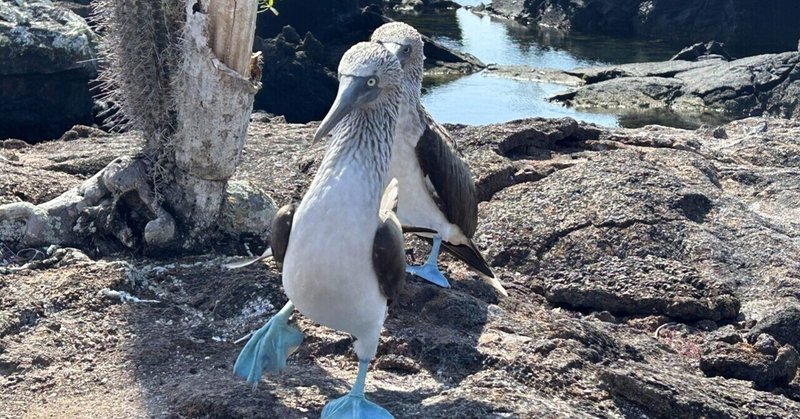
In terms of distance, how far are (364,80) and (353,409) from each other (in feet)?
4.48

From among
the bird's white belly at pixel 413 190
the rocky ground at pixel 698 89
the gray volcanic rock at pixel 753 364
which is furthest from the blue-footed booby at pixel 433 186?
the rocky ground at pixel 698 89

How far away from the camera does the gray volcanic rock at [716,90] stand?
18.7 metres

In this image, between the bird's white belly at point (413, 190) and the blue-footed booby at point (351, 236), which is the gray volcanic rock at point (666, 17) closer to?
the bird's white belly at point (413, 190)

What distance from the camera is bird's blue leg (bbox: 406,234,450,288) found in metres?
6.05

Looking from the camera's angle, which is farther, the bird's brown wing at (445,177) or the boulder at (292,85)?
the boulder at (292,85)

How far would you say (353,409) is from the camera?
4223 mm

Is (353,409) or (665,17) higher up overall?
(353,409)

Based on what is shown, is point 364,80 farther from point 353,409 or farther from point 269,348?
point 353,409

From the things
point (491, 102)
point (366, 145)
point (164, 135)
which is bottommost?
point (491, 102)

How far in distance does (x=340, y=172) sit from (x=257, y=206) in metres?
2.27

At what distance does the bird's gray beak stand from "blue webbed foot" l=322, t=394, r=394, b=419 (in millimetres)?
1059

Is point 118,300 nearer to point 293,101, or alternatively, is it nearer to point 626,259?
point 626,259

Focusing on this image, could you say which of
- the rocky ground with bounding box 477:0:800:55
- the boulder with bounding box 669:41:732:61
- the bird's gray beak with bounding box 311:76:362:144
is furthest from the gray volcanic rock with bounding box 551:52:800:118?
the bird's gray beak with bounding box 311:76:362:144

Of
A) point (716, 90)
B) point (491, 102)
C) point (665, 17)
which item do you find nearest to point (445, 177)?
point (491, 102)
